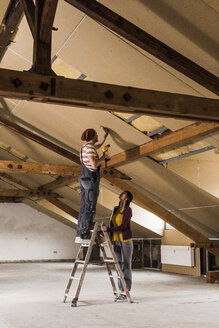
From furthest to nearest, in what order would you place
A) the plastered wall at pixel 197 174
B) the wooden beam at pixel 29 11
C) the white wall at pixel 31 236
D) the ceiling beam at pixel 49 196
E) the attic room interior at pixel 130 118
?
the white wall at pixel 31 236
the ceiling beam at pixel 49 196
the plastered wall at pixel 197 174
the wooden beam at pixel 29 11
the attic room interior at pixel 130 118

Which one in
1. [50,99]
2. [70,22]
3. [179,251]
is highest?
[70,22]

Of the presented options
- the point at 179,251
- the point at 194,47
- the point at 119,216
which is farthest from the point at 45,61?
the point at 179,251

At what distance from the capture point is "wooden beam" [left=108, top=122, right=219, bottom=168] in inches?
191

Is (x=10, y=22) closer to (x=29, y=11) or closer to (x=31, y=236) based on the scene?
(x=29, y=11)

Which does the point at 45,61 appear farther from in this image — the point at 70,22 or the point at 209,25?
the point at 209,25

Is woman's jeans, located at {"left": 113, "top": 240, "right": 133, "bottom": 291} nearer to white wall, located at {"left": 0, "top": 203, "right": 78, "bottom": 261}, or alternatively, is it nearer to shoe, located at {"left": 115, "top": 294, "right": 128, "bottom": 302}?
shoe, located at {"left": 115, "top": 294, "right": 128, "bottom": 302}

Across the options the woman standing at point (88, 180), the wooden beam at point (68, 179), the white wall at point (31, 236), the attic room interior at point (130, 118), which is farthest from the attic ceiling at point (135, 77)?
the white wall at point (31, 236)

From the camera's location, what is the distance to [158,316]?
13.4 ft

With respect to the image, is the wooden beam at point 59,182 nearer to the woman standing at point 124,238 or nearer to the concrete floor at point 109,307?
the concrete floor at point 109,307

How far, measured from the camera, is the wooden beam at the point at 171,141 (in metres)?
4.84

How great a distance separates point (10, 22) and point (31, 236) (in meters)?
10.4

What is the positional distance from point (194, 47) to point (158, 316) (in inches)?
101

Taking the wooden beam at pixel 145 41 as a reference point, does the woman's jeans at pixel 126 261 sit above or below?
below

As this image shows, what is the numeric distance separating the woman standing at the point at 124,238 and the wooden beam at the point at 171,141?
0.90m
